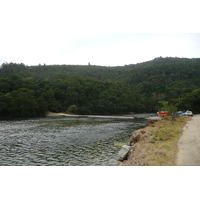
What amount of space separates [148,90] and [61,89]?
154ft

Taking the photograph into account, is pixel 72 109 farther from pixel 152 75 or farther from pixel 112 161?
pixel 112 161

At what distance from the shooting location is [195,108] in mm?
55688

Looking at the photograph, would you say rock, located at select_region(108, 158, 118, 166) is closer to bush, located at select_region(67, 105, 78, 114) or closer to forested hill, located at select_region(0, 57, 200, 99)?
bush, located at select_region(67, 105, 78, 114)

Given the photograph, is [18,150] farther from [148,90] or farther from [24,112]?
[148,90]

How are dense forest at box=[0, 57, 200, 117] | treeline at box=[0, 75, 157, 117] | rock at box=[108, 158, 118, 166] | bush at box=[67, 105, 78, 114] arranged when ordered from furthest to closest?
bush at box=[67, 105, 78, 114]
dense forest at box=[0, 57, 200, 117]
treeline at box=[0, 75, 157, 117]
rock at box=[108, 158, 118, 166]

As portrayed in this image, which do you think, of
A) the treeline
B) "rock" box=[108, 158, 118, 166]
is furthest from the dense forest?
"rock" box=[108, 158, 118, 166]

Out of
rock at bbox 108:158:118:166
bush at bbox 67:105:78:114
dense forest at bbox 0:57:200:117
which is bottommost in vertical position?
bush at bbox 67:105:78:114

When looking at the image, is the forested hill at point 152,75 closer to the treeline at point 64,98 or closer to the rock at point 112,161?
the treeline at point 64,98

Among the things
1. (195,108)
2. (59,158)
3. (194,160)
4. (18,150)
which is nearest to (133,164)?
(194,160)

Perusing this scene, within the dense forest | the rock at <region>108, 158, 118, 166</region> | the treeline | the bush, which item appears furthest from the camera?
the bush

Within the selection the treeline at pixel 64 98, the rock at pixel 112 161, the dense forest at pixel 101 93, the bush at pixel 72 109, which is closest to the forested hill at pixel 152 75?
the dense forest at pixel 101 93

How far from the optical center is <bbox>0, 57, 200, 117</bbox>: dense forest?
2153 inches

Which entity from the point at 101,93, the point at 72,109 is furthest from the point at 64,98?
the point at 101,93

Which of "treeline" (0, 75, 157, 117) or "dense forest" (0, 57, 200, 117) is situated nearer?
"treeline" (0, 75, 157, 117)
